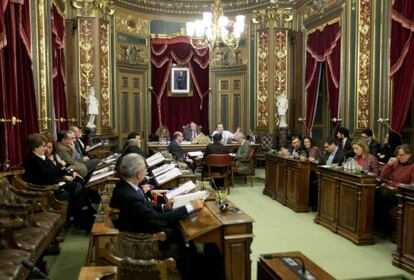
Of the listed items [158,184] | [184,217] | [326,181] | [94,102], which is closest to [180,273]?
[184,217]

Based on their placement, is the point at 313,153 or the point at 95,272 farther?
the point at 313,153

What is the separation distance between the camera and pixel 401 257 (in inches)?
171

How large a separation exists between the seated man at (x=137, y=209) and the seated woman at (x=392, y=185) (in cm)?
320

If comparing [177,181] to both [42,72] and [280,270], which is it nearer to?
[280,270]

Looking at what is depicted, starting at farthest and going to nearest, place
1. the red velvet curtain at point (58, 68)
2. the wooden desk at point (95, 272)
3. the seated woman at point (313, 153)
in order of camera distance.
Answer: the red velvet curtain at point (58, 68)
the seated woman at point (313, 153)
the wooden desk at point (95, 272)

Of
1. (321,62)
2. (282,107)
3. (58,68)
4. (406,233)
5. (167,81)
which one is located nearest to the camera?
(406,233)

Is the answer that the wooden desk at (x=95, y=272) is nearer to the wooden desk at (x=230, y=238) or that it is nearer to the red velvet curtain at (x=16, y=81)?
the wooden desk at (x=230, y=238)

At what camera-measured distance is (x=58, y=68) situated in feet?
28.9

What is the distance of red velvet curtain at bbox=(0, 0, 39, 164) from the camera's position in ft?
17.4

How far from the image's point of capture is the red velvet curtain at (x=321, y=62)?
30.9 ft

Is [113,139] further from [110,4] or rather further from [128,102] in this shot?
[110,4]

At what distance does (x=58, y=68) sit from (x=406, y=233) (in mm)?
7563

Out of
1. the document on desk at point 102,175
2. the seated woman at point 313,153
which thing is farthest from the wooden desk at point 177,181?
the seated woman at point 313,153

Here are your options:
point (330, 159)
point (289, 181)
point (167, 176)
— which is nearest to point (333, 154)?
point (330, 159)
